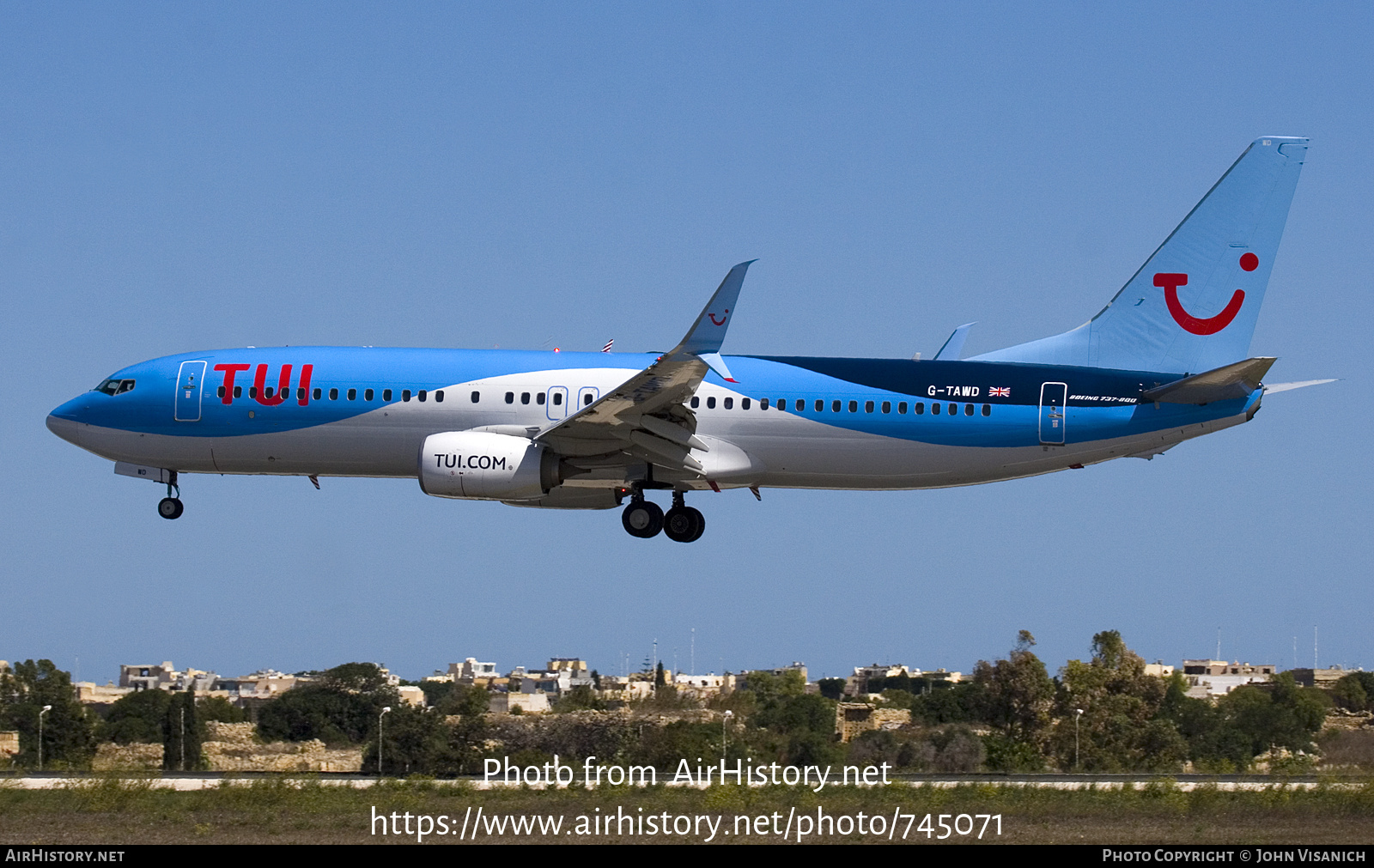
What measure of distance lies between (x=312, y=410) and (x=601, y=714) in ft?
30.2

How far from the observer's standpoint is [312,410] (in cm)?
3747

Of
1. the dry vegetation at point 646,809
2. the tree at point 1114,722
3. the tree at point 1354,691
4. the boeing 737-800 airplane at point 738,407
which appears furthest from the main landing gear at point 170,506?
the tree at point 1354,691

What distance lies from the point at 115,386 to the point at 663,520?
1288cm

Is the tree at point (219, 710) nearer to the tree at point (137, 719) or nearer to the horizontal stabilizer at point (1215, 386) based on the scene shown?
the tree at point (137, 719)

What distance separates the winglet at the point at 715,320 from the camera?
3288 cm

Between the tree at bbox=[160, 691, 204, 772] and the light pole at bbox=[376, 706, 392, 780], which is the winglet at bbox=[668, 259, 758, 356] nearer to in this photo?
the light pole at bbox=[376, 706, 392, 780]

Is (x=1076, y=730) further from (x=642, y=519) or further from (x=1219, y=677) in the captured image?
(x=1219, y=677)

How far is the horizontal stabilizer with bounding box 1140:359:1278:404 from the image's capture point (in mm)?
34969

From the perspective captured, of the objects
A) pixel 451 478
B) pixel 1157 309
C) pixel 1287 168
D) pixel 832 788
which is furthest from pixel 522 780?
pixel 1287 168

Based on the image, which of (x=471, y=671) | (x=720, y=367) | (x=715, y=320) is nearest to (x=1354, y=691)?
(x=720, y=367)

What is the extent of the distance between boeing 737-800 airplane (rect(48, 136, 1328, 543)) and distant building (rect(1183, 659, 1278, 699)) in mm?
16504

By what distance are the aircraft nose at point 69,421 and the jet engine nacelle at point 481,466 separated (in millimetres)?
9064

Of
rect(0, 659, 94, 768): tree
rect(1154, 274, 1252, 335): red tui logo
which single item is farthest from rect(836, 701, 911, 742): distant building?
rect(0, 659, 94, 768): tree

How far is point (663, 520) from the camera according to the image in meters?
38.3
